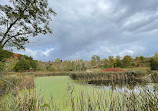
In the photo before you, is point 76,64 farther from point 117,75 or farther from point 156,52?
point 156,52

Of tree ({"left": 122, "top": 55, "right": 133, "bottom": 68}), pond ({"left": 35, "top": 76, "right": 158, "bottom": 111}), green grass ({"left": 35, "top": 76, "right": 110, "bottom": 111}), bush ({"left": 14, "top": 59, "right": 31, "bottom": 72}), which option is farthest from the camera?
tree ({"left": 122, "top": 55, "right": 133, "bottom": 68})

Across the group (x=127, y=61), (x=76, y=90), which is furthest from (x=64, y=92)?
(x=127, y=61)

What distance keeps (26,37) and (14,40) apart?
612 millimetres

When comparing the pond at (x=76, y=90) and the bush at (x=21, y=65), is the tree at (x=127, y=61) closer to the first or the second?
the pond at (x=76, y=90)

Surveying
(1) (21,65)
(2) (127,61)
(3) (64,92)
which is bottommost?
(3) (64,92)

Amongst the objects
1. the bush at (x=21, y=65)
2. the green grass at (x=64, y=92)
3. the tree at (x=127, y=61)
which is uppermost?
the tree at (x=127, y=61)

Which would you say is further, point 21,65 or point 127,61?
point 127,61

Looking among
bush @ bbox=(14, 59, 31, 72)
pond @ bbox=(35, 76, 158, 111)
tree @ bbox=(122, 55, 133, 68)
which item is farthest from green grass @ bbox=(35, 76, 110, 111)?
tree @ bbox=(122, 55, 133, 68)

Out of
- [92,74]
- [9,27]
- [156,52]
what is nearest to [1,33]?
[9,27]

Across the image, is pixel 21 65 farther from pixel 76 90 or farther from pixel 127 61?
pixel 127 61

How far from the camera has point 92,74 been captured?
838 cm

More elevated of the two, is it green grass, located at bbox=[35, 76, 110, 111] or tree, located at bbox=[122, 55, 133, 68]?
tree, located at bbox=[122, 55, 133, 68]

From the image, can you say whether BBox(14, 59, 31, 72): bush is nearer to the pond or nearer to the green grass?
the pond

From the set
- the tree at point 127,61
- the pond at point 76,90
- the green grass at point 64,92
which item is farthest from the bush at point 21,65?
the tree at point 127,61
